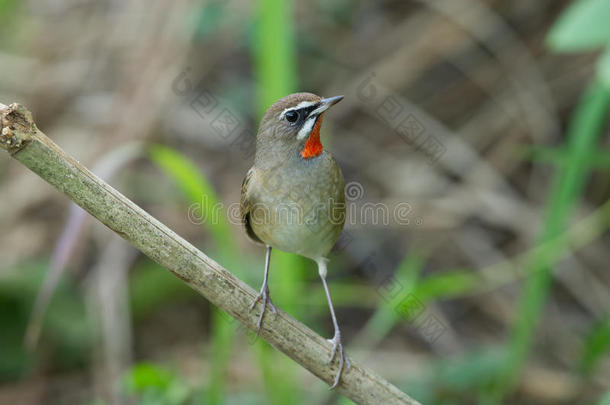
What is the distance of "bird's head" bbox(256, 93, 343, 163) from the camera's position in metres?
2.91

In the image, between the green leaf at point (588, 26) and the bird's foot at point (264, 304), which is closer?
the bird's foot at point (264, 304)

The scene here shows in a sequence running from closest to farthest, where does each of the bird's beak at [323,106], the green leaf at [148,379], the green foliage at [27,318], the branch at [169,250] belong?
the branch at [169,250] → the bird's beak at [323,106] → the green leaf at [148,379] → the green foliage at [27,318]

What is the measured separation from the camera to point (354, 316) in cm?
595

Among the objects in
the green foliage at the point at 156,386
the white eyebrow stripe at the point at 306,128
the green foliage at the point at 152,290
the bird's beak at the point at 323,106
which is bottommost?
the green foliage at the point at 152,290

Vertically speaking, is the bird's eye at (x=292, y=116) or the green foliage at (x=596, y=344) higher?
the bird's eye at (x=292, y=116)

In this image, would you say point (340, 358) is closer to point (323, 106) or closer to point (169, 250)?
point (169, 250)

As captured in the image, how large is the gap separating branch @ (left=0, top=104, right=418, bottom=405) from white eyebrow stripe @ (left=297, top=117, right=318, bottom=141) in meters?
0.77

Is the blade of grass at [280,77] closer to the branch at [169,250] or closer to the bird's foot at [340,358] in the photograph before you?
the bird's foot at [340,358]

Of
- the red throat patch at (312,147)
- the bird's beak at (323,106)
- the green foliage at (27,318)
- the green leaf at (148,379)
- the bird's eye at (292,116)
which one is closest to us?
the bird's beak at (323,106)

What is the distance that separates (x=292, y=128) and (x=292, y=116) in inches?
3.3

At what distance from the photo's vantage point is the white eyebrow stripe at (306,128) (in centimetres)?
295

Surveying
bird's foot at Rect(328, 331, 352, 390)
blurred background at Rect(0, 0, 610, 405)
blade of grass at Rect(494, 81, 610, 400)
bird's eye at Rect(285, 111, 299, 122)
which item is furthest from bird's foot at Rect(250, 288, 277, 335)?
blade of grass at Rect(494, 81, 610, 400)

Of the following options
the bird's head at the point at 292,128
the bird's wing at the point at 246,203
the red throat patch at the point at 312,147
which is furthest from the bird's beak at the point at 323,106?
the bird's wing at the point at 246,203

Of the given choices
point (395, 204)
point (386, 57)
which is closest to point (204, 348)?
point (395, 204)
